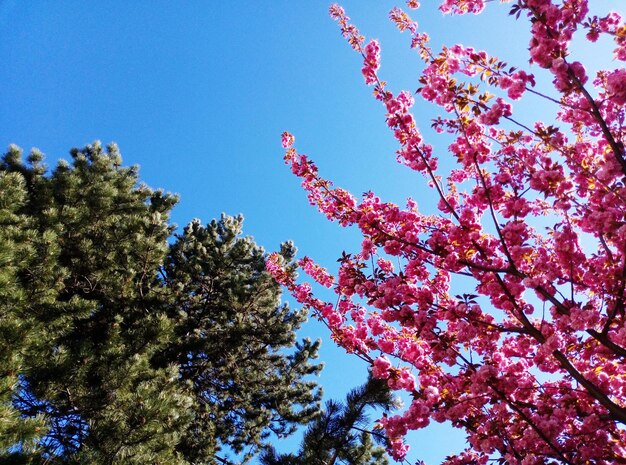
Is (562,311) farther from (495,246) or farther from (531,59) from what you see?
(531,59)

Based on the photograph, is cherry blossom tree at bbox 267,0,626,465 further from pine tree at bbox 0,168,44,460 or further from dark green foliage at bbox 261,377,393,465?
pine tree at bbox 0,168,44,460

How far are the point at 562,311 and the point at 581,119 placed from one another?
1.87 m

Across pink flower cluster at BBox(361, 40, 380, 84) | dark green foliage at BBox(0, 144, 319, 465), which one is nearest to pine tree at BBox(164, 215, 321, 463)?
dark green foliage at BBox(0, 144, 319, 465)

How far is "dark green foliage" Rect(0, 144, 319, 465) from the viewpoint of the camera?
462 cm

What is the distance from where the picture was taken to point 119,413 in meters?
4.88

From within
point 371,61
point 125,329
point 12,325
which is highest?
point 371,61

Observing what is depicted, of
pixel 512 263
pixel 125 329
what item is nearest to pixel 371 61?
pixel 512 263

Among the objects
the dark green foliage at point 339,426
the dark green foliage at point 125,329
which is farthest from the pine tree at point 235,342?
the dark green foliage at point 339,426

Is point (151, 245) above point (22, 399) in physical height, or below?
above

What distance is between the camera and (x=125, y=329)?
7.09 meters

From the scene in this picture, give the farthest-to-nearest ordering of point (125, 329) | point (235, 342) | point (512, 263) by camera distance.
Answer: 1. point (235, 342)
2. point (125, 329)
3. point (512, 263)

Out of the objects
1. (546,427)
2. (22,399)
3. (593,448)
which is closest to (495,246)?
(546,427)

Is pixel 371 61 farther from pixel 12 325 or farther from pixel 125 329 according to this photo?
pixel 125 329

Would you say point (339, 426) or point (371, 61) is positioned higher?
point (371, 61)
